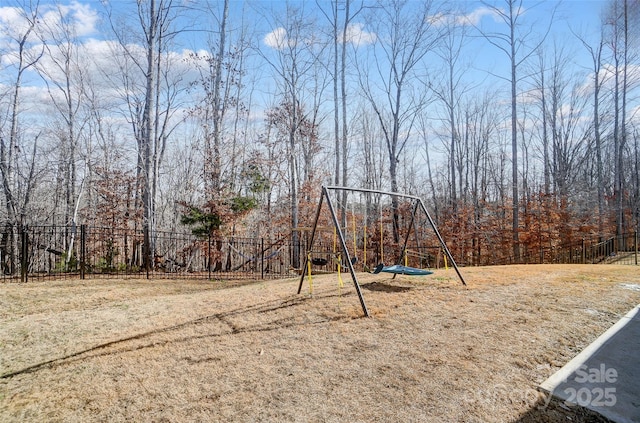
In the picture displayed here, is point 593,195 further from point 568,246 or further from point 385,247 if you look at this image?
point 385,247

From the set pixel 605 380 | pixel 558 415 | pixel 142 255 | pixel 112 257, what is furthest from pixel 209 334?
pixel 142 255

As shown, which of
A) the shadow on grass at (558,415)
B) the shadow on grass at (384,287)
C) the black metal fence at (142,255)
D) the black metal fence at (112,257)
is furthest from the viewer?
the black metal fence at (142,255)

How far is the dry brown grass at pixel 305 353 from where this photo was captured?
2787 millimetres

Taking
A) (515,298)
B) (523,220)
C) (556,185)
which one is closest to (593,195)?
(556,185)

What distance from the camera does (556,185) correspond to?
2097 cm

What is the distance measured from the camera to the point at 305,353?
3787mm

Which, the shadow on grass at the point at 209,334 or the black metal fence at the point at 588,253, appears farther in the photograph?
the black metal fence at the point at 588,253

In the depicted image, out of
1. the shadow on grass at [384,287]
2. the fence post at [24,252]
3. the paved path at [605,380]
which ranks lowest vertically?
the paved path at [605,380]

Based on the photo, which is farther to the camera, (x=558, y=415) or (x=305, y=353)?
(x=305, y=353)

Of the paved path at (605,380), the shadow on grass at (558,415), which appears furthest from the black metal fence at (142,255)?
the shadow on grass at (558,415)

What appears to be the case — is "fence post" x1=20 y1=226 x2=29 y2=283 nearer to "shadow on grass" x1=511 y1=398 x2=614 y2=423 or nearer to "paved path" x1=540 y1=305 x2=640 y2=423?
"shadow on grass" x1=511 y1=398 x2=614 y2=423

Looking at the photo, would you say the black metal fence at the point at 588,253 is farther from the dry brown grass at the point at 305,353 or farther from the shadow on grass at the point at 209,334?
the shadow on grass at the point at 209,334

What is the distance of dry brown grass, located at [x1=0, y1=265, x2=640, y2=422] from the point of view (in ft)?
9.14

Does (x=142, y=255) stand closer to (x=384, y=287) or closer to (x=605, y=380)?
(x=384, y=287)
